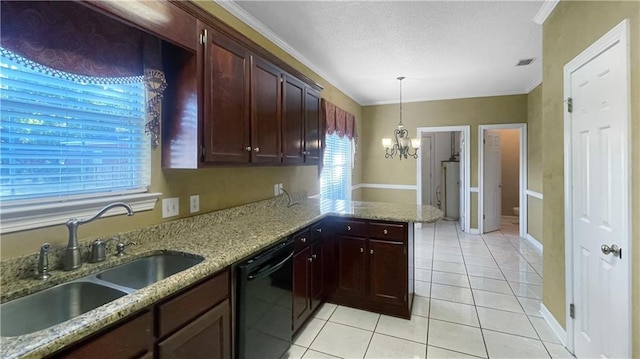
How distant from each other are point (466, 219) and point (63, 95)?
19.6 ft

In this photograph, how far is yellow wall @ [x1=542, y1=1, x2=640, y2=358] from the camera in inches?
55.3

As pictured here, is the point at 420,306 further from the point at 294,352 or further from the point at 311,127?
the point at 311,127

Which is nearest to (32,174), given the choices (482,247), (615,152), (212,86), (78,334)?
(78,334)

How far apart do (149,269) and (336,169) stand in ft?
12.1

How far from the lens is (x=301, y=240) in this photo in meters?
2.26

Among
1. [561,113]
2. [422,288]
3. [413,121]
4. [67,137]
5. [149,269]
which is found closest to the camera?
[67,137]

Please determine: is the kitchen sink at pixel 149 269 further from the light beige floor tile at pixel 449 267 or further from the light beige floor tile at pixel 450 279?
the light beige floor tile at pixel 449 267

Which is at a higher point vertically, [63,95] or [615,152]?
[63,95]

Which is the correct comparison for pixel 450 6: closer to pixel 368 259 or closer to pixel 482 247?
pixel 368 259

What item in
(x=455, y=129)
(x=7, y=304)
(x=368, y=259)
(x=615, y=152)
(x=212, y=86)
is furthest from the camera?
(x=455, y=129)

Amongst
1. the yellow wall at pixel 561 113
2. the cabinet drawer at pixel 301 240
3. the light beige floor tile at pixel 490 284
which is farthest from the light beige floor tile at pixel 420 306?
the cabinet drawer at pixel 301 240

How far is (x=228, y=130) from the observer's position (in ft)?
6.34

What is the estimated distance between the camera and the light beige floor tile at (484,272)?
3.49m

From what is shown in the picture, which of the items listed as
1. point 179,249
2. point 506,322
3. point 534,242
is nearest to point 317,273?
point 179,249
